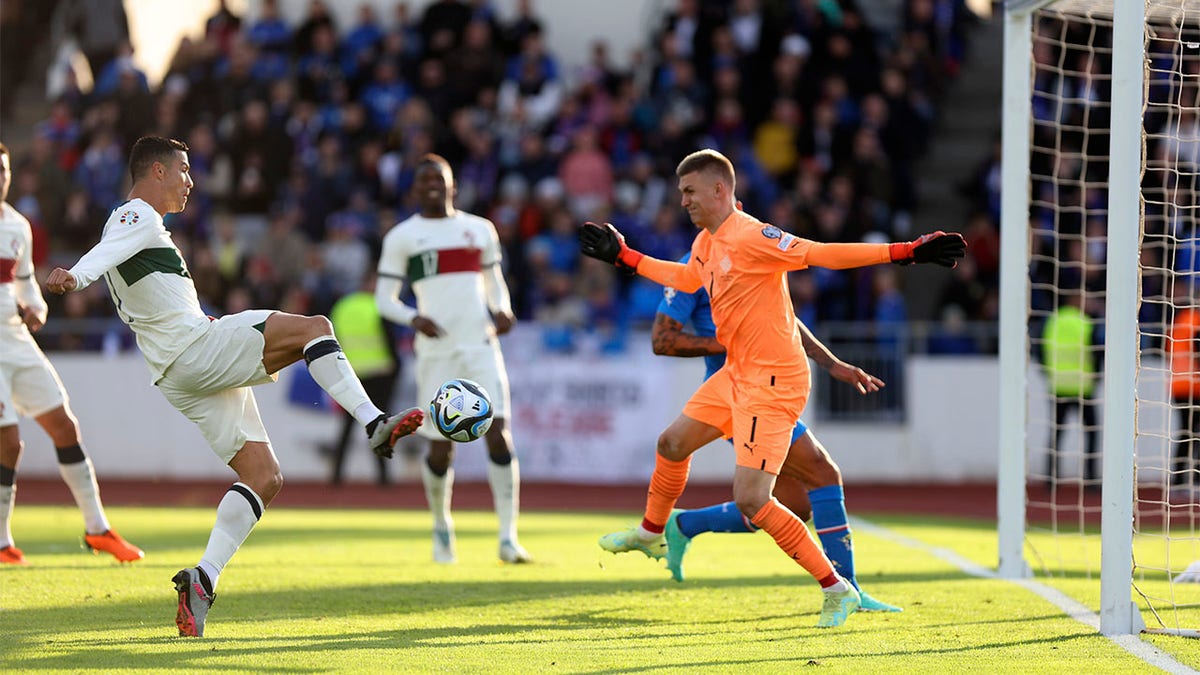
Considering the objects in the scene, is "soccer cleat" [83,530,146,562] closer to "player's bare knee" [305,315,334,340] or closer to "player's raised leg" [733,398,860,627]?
"player's bare knee" [305,315,334,340]

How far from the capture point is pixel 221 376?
700 centimetres

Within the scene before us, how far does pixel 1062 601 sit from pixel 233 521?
14.8 feet

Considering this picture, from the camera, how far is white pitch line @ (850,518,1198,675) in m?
6.43

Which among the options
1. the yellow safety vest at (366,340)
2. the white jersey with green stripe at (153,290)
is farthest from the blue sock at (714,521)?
the yellow safety vest at (366,340)

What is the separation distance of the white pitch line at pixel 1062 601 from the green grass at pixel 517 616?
A: 0.10 m

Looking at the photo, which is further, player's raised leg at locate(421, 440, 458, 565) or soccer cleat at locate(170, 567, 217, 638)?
player's raised leg at locate(421, 440, 458, 565)

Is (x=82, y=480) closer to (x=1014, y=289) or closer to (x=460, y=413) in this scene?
(x=460, y=413)

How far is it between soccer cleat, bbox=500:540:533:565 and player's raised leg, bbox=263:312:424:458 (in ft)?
12.0

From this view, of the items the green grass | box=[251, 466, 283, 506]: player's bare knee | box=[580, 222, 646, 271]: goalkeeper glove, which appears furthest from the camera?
box=[580, 222, 646, 271]: goalkeeper glove

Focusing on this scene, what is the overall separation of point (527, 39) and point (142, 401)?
301 inches

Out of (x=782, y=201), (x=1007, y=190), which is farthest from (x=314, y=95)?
(x=1007, y=190)

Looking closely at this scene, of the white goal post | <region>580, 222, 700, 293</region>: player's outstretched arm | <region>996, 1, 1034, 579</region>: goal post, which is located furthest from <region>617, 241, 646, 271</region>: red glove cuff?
<region>996, 1, 1034, 579</region>: goal post

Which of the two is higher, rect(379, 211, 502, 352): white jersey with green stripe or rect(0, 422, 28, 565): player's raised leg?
rect(379, 211, 502, 352): white jersey with green stripe

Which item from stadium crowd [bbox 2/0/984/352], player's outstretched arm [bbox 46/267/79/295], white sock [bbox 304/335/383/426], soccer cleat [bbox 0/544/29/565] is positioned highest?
stadium crowd [bbox 2/0/984/352]
